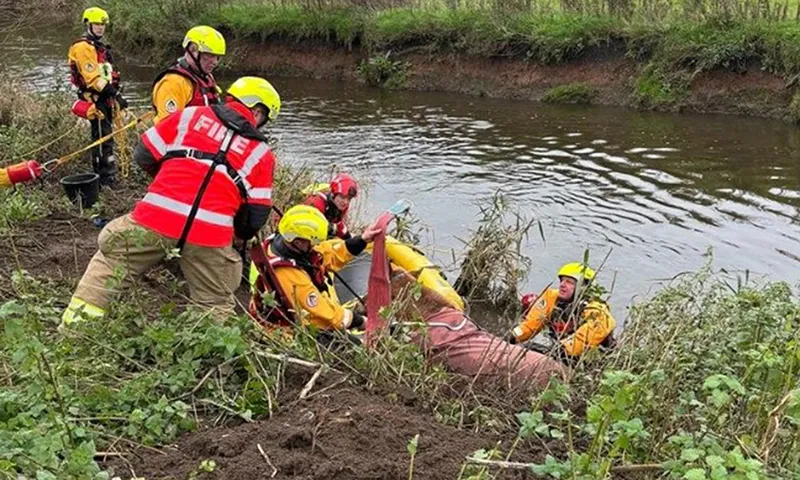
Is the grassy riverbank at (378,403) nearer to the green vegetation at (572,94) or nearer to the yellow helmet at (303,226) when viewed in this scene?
the yellow helmet at (303,226)

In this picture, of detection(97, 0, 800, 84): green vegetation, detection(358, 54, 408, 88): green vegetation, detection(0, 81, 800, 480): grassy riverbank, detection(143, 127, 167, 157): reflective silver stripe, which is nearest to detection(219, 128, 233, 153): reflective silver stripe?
detection(143, 127, 167, 157): reflective silver stripe

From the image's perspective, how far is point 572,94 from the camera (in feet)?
55.5

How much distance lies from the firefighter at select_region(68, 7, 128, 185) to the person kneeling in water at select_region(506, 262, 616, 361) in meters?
4.75

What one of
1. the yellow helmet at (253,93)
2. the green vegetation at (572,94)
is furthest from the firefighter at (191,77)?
the green vegetation at (572,94)

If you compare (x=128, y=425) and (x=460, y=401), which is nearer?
(x=128, y=425)

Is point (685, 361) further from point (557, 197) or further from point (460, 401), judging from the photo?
point (557, 197)

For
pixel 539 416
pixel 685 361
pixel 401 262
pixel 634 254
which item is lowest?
pixel 634 254

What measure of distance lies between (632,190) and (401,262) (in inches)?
209

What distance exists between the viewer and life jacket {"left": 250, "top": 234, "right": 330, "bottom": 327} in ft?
16.2

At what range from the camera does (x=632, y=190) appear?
11.2m

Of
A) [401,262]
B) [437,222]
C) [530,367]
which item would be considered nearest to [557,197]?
[437,222]

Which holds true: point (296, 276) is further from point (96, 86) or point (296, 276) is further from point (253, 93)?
point (96, 86)

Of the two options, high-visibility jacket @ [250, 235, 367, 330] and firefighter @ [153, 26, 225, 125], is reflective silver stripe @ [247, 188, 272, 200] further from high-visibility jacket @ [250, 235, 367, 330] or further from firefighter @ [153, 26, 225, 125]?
firefighter @ [153, 26, 225, 125]

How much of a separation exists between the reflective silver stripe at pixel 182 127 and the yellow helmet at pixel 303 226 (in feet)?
2.65
